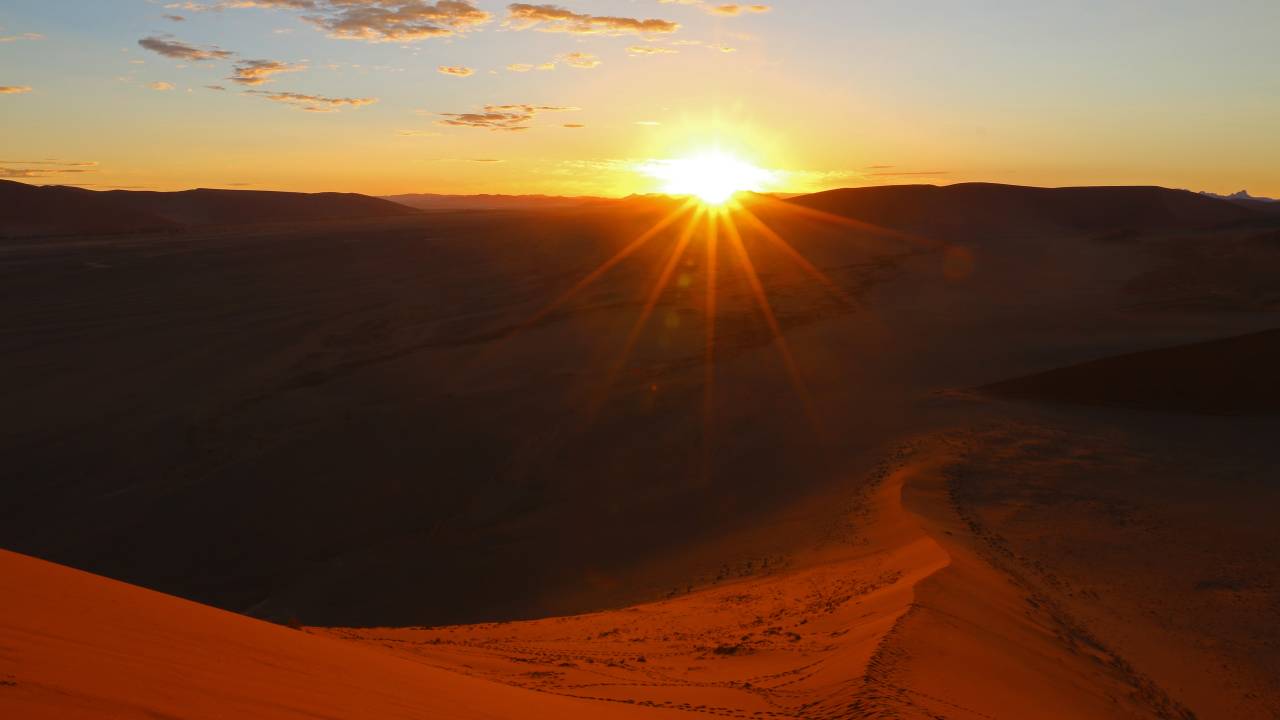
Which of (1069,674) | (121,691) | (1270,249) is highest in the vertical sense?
(1270,249)

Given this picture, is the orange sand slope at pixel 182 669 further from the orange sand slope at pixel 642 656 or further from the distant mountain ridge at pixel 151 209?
the distant mountain ridge at pixel 151 209

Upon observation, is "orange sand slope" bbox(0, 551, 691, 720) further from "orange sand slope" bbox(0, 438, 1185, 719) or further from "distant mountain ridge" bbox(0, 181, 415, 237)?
"distant mountain ridge" bbox(0, 181, 415, 237)

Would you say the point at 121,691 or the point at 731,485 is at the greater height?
the point at 121,691

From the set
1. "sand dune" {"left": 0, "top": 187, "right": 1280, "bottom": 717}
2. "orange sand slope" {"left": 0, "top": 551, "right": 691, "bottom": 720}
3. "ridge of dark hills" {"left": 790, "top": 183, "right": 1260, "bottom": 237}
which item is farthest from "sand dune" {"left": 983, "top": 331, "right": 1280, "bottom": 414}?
"ridge of dark hills" {"left": 790, "top": 183, "right": 1260, "bottom": 237}

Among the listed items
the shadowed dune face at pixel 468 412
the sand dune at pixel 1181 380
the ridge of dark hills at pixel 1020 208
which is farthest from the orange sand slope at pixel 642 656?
the ridge of dark hills at pixel 1020 208

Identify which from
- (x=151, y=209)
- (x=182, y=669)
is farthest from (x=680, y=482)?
(x=151, y=209)

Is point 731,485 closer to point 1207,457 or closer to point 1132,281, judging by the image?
point 1207,457

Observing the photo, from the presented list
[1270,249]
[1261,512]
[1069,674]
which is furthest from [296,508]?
[1270,249]
